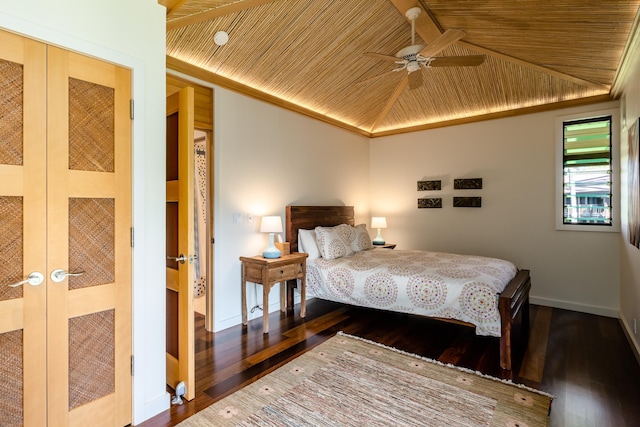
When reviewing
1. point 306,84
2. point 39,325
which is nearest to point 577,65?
point 306,84

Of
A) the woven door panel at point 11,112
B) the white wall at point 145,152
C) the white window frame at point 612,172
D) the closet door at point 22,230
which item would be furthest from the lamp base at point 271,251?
the white window frame at point 612,172

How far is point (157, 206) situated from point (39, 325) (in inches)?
33.3

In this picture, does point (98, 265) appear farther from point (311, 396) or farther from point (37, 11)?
point (311, 396)

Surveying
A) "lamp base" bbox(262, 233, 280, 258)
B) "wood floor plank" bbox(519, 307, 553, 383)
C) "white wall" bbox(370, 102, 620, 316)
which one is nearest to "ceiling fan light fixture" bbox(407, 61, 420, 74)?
"lamp base" bbox(262, 233, 280, 258)

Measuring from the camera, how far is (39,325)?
162cm

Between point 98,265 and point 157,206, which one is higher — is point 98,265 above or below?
below

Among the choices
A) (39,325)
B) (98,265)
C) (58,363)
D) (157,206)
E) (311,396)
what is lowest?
(311,396)

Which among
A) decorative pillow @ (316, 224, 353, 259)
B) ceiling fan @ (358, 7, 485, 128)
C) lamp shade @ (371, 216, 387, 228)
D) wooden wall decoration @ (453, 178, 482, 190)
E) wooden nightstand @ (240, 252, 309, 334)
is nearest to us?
ceiling fan @ (358, 7, 485, 128)

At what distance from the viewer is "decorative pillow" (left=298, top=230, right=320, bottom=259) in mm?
4184

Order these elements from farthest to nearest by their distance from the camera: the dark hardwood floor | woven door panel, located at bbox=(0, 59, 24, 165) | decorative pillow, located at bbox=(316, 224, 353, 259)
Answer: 1. decorative pillow, located at bbox=(316, 224, 353, 259)
2. the dark hardwood floor
3. woven door panel, located at bbox=(0, 59, 24, 165)

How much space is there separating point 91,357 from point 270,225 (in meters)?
2.10

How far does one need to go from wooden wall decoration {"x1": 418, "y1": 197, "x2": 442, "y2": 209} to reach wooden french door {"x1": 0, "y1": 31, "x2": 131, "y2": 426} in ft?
14.8

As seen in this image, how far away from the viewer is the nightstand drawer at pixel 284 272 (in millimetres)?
3465

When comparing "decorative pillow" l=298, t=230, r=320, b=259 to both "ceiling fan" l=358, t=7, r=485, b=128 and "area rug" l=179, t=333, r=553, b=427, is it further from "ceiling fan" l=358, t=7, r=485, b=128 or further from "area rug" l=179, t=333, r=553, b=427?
"ceiling fan" l=358, t=7, r=485, b=128
